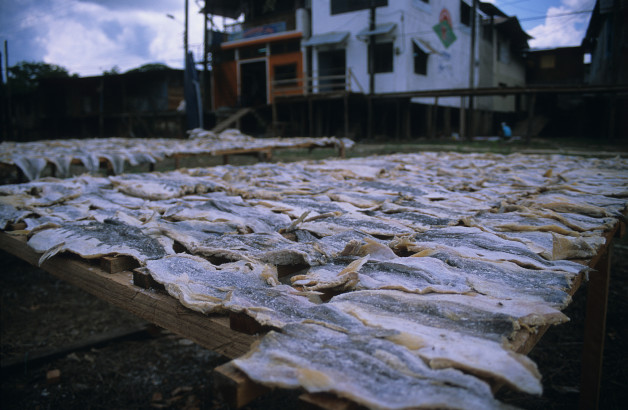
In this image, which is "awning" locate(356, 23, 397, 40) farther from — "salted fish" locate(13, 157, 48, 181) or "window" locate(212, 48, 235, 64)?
"salted fish" locate(13, 157, 48, 181)

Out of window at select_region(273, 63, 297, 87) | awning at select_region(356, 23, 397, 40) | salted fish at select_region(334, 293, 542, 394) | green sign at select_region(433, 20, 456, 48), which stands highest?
green sign at select_region(433, 20, 456, 48)

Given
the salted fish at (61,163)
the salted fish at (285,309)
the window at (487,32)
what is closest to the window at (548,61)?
the window at (487,32)

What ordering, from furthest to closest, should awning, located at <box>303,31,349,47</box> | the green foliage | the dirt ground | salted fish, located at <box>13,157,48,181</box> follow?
the green foliage → awning, located at <box>303,31,349,47</box> → salted fish, located at <box>13,157,48,181</box> → the dirt ground

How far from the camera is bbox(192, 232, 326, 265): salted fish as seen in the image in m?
1.46

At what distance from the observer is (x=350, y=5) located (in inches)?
694

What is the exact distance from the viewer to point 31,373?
3.33 meters

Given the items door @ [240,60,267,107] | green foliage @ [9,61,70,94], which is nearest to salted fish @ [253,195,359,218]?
door @ [240,60,267,107]

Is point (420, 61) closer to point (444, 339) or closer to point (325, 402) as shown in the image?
point (444, 339)

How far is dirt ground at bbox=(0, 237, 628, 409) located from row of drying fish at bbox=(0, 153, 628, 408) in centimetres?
133

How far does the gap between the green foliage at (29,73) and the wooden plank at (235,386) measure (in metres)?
37.8

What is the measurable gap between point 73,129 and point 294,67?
49.0 ft

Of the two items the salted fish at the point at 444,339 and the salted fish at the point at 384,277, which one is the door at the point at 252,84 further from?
the salted fish at the point at 444,339

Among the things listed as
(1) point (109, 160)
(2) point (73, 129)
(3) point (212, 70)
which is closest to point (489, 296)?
(1) point (109, 160)

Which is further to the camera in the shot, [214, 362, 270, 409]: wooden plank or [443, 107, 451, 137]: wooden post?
[443, 107, 451, 137]: wooden post
